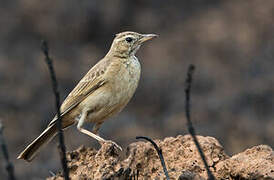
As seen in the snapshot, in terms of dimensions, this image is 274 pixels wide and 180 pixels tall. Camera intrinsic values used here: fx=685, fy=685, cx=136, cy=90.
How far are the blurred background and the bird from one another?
251 inches

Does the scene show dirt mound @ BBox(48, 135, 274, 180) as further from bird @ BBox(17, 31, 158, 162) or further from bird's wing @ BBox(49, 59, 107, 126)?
bird's wing @ BBox(49, 59, 107, 126)

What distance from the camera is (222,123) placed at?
15805mm

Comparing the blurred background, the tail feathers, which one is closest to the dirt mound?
the tail feathers

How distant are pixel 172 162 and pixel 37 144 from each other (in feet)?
6.03

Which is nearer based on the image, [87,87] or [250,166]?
[250,166]

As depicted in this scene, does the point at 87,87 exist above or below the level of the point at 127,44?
below

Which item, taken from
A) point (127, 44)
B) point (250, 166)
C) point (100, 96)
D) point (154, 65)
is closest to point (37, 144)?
point (100, 96)

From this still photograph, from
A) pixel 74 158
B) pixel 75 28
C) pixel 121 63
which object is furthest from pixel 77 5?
pixel 74 158

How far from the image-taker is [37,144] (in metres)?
7.92

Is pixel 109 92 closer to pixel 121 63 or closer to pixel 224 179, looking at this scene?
pixel 121 63

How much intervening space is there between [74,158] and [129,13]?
1284cm

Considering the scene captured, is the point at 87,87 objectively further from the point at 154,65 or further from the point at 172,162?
the point at 154,65

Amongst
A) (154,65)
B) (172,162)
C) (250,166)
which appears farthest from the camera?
(154,65)

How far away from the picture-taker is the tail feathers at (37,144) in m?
7.80
